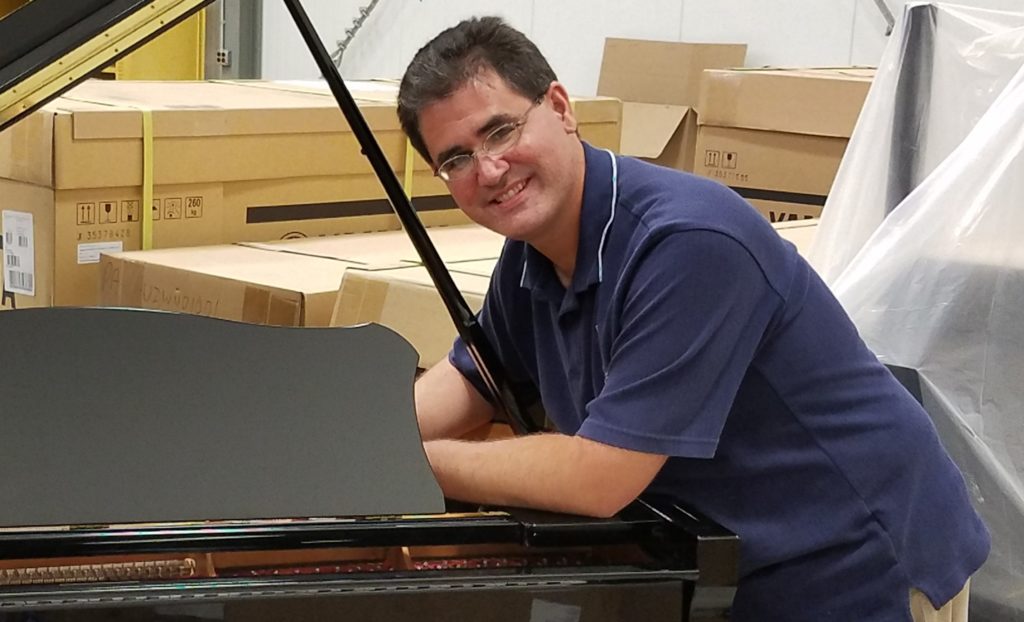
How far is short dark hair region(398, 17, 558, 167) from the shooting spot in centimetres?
155

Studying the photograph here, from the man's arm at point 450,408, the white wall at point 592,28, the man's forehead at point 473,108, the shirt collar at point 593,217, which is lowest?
the man's arm at point 450,408

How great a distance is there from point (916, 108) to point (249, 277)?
1.33m

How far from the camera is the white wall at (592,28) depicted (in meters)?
4.55

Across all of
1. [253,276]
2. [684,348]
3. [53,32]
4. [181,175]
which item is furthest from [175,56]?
[684,348]

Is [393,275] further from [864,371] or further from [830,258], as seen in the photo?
[864,371]

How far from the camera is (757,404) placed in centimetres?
149

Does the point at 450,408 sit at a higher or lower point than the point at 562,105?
lower

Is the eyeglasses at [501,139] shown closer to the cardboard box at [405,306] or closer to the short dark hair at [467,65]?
the short dark hair at [467,65]

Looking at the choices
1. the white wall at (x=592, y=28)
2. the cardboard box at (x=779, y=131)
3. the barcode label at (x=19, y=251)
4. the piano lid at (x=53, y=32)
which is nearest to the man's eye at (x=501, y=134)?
the piano lid at (x=53, y=32)

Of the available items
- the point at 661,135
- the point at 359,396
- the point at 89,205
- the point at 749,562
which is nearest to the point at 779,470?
the point at 749,562

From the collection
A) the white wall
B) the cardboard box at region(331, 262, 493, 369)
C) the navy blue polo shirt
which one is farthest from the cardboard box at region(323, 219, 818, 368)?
the white wall

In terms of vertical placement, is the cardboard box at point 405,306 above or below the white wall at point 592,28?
below

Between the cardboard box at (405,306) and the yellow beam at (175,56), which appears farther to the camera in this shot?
the yellow beam at (175,56)

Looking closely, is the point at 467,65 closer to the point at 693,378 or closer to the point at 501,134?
the point at 501,134
